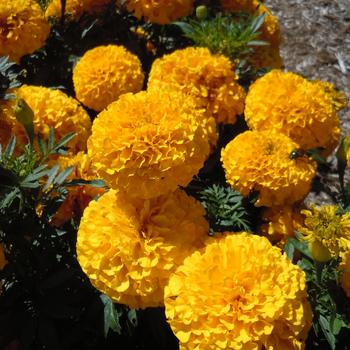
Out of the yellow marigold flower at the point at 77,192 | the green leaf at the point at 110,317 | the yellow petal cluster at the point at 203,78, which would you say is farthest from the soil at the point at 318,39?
the green leaf at the point at 110,317

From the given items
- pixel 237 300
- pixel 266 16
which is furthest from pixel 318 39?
pixel 237 300

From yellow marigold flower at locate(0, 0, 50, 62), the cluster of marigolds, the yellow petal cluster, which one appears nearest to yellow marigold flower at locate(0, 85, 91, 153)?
the cluster of marigolds

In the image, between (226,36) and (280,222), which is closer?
(280,222)

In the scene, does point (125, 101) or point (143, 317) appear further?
point (143, 317)

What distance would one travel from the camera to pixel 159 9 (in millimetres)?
2850

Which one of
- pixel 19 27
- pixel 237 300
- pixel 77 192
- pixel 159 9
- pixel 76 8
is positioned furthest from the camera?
pixel 76 8

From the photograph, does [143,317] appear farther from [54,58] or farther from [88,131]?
[54,58]

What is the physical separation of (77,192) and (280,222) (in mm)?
820

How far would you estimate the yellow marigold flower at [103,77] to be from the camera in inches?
98.7

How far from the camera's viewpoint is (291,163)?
2.08m

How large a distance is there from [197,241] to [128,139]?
14.6 inches

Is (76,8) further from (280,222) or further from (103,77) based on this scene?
(280,222)

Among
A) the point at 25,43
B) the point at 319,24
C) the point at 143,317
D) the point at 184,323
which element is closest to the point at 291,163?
the point at 143,317

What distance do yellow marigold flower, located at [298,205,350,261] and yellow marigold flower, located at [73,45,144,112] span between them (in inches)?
49.5
